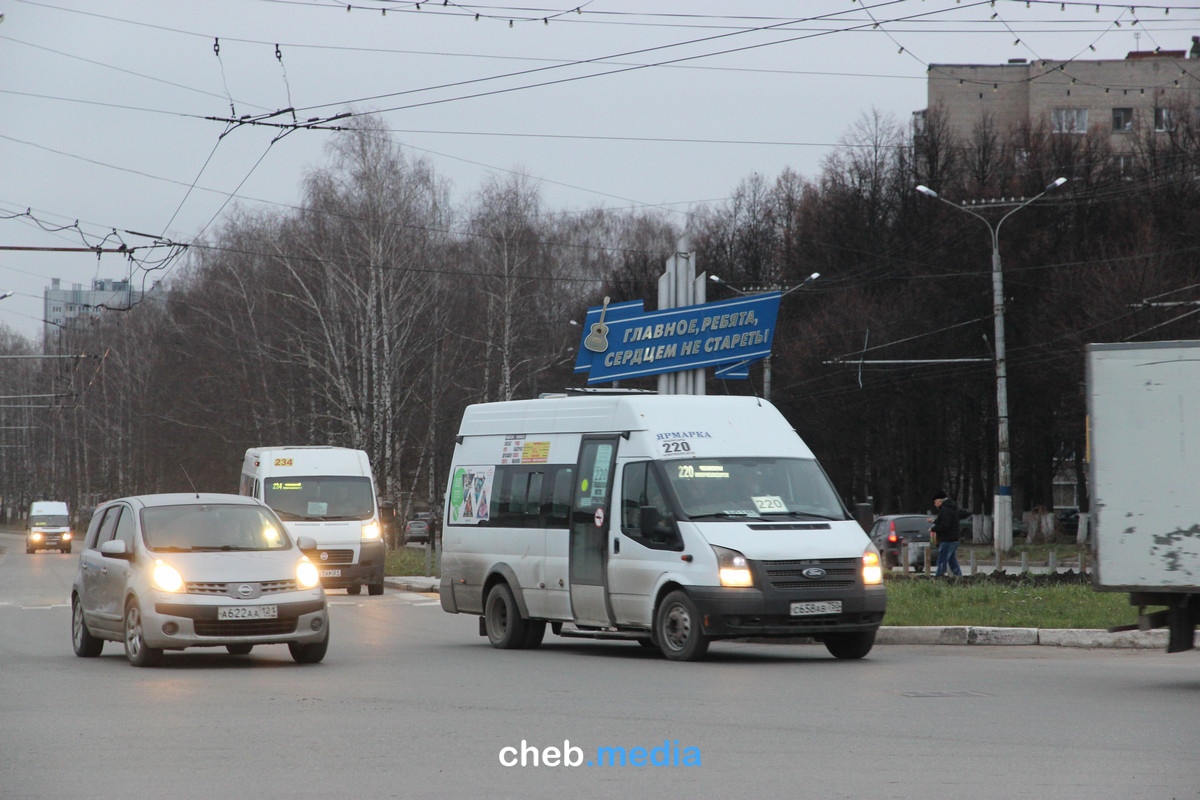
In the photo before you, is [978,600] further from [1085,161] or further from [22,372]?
[22,372]

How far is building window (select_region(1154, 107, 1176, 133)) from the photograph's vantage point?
197ft

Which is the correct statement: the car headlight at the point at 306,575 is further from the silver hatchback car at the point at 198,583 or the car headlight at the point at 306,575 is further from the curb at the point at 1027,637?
the curb at the point at 1027,637

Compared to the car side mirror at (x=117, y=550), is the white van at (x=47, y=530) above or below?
below

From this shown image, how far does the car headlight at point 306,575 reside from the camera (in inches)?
543

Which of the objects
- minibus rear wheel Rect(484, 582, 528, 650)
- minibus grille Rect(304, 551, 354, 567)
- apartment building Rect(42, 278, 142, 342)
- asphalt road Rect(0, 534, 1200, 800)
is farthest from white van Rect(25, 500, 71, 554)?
minibus rear wheel Rect(484, 582, 528, 650)

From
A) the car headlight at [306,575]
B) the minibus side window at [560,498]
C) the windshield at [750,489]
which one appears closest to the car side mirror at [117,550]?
the car headlight at [306,575]

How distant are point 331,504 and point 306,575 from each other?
50.5ft

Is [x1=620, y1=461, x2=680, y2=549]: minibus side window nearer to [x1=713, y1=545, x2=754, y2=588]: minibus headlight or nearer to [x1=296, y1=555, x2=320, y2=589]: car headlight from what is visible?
[x1=713, y1=545, x2=754, y2=588]: minibus headlight

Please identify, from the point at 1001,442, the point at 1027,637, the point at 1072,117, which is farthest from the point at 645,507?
the point at 1072,117

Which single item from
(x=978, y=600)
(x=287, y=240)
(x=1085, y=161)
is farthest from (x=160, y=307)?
(x=978, y=600)

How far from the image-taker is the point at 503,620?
16.5 meters

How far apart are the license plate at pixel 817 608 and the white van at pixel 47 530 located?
55675 millimetres

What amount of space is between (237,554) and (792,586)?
492cm

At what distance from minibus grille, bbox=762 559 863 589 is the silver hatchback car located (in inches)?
158
